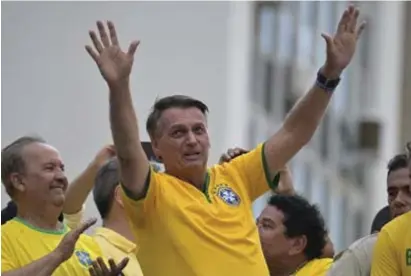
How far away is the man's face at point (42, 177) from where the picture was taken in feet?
18.0

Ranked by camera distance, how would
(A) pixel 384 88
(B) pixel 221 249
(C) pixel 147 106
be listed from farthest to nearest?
(A) pixel 384 88, (C) pixel 147 106, (B) pixel 221 249

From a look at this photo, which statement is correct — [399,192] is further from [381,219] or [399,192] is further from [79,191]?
[79,191]

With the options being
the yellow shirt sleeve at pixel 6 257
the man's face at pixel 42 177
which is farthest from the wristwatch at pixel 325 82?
the yellow shirt sleeve at pixel 6 257

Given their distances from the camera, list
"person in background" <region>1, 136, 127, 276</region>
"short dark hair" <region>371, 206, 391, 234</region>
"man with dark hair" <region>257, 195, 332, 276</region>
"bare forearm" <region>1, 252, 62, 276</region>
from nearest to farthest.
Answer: "bare forearm" <region>1, 252, 62, 276</region> < "person in background" <region>1, 136, 127, 276</region> < "man with dark hair" <region>257, 195, 332, 276</region> < "short dark hair" <region>371, 206, 391, 234</region>

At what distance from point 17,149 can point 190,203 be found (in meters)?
0.75

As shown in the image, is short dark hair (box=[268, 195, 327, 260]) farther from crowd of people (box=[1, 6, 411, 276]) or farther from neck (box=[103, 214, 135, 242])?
neck (box=[103, 214, 135, 242])

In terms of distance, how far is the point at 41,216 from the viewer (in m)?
5.47

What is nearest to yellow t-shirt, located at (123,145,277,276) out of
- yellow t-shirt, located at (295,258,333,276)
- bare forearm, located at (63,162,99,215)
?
yellow t-shirt, located at (295,258,333,276)

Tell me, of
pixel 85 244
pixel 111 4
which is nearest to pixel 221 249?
pixel 85 244

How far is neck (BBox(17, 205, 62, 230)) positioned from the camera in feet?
17.9

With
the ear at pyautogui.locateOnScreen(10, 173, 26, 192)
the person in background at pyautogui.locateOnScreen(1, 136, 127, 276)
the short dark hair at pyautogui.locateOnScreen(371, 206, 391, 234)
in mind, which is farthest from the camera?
the short dark hair at pyautogui.locateOnScreen(371, 206, 391, 234)

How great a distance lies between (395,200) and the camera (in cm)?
564

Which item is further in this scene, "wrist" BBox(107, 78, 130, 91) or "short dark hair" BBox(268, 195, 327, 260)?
"short dark hair" BBox(268, 195, 327, 260)

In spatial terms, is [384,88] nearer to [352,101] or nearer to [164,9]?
[352,101]
